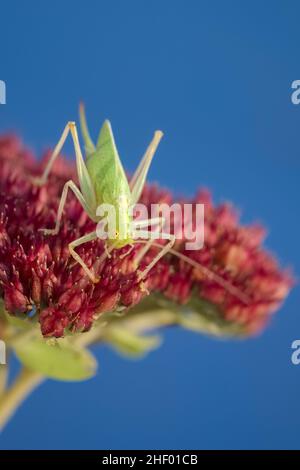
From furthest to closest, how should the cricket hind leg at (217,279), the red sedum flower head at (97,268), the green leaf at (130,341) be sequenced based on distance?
the green leaf at (130,341)
the cricket hind leg at (217,279)
the red sedum flower head at (97,268)

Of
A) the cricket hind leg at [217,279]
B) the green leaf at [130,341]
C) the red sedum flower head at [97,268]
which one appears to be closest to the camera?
the red sedum flower head at [97,268]

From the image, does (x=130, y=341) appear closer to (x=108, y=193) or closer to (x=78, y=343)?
(x=78, y=343)

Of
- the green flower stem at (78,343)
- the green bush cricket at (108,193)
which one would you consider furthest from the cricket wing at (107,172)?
the green flower stem at (78,343)

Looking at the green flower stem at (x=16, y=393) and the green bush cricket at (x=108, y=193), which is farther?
the green flower stem at (x=16, y=393)

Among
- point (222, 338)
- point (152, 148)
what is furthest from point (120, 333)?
point (152, 148)

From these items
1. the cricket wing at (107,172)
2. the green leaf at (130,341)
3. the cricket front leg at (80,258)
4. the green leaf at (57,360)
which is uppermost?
the cricket wing at (107,172)

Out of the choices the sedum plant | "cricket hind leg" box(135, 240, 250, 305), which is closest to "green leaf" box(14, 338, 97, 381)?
the sedum plant

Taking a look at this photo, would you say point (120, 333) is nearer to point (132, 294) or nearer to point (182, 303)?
point (182, 303)

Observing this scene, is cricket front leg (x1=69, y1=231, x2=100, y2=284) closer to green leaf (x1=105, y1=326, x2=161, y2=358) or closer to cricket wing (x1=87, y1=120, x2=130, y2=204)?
cricket wing (x1=87, y1=120, x2=130, y2=204)

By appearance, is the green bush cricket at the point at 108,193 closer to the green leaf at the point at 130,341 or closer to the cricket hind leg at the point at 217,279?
the cricket hind leg at the point at 217,279
